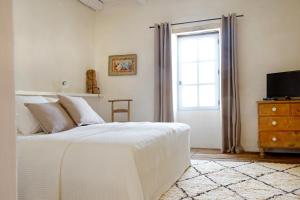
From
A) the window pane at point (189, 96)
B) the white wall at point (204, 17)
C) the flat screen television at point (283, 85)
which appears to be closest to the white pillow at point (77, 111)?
the white wall at point (204, 17)

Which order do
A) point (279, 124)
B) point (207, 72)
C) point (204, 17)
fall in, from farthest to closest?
point (207, 72) → point (204, 17) → point (279, 124)

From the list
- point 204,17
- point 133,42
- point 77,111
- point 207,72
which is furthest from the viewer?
point 133,42

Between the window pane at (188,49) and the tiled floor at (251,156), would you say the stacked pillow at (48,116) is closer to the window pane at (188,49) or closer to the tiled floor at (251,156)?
the tiled floor at (251,156)

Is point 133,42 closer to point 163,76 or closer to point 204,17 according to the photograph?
point 163,76

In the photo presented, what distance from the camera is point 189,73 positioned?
15.6 ft

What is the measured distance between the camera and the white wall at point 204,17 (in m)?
4.08

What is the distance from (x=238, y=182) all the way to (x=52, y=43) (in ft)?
10.3

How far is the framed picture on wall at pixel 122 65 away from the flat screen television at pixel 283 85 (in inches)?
88.5

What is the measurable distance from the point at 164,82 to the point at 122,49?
3.53 ft

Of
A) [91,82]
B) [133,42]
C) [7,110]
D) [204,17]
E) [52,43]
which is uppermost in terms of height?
[204,17]

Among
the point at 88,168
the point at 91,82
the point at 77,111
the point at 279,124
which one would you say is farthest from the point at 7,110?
the point at 91,82

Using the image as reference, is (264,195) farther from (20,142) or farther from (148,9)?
(148,9)

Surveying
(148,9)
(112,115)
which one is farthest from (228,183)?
(148,9)

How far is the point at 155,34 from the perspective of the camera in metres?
4.63
